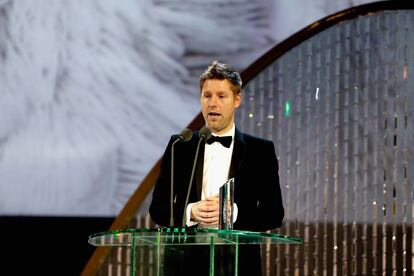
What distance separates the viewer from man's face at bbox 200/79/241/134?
92.4 inches

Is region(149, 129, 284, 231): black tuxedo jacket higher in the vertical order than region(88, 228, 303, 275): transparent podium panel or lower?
higher

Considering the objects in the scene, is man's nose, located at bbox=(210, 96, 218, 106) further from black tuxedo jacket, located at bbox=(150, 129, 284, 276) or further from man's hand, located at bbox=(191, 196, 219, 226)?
man's hand, located at bbox=(191, 196, 219, 226)

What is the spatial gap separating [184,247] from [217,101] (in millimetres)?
538

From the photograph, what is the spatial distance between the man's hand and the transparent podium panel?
0.19 m

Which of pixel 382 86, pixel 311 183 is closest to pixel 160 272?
pixel 311 183

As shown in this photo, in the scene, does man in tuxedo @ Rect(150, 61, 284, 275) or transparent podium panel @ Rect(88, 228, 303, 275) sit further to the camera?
man in tuxedo @ Rect(150, 61, 284, 275)

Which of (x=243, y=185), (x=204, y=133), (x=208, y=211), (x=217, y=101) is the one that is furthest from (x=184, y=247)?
(x=217, y=101)

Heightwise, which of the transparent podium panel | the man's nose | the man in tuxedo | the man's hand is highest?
the man's nose

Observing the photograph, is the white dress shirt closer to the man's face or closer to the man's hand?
the man's face

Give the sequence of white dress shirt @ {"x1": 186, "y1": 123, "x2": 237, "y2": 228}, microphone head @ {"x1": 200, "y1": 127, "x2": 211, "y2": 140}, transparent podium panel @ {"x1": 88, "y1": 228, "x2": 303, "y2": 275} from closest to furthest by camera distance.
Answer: transparent podium panel @ {"x1": 88, "y1": 228, "x2": 303, "y2": 275}
microphone head @ {"x1": 200, "y1": 127, "x2": 211, "y2": 140}
white dress shirt @ {"x1": 186, "y1": 123, "x2": 237, "y2": 228}

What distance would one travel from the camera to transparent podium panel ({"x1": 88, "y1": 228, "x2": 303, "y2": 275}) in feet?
6.03

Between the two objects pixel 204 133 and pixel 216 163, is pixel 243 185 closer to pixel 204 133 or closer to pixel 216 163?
pixel 216 163

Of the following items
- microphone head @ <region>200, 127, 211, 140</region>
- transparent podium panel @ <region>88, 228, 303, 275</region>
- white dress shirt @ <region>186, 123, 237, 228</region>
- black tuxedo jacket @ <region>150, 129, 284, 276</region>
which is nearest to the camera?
transparent podium panel @ <region>88, 228, 303, 275</region>

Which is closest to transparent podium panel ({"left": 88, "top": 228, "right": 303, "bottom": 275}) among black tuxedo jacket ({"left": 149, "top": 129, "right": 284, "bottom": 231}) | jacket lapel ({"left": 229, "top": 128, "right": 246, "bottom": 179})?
black tuxedo jacket ({"left": 149, "top": 129, "right": 284, "bottom": 231})
